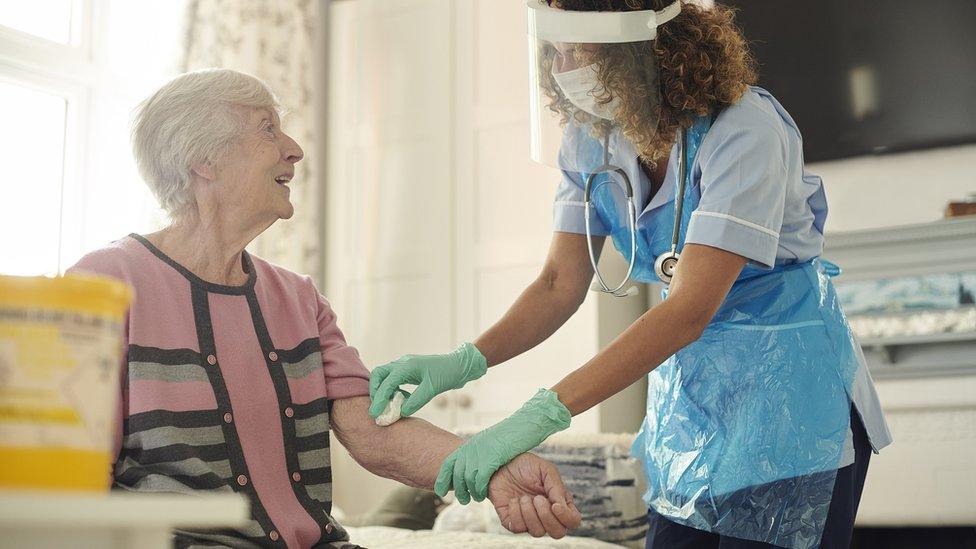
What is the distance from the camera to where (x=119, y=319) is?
638mm

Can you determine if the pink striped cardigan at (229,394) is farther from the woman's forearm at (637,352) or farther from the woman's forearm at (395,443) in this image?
the woman's forearm at (637,352)

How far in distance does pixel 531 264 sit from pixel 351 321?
789 millimetres

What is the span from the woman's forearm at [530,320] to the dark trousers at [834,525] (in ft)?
1.22

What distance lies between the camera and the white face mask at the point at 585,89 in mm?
1589

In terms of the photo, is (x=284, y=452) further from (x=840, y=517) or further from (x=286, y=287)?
(x=840, y=517)

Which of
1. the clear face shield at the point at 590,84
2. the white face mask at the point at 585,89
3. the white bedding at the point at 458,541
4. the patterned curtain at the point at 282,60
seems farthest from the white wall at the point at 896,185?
the white face mask at the point at 585,89

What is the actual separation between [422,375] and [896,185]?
2.24m

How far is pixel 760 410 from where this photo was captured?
1.51 metres

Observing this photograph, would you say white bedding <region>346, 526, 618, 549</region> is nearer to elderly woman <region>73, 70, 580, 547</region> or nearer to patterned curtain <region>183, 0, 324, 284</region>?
elderly woman <region>73, 70, 580, 547</region>

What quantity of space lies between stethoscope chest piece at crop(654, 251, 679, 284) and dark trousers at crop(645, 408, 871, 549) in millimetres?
337

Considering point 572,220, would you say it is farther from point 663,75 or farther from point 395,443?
point 395,443

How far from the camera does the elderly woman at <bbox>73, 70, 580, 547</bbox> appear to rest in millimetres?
1420

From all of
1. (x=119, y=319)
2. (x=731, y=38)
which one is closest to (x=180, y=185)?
(x=731, y=38)

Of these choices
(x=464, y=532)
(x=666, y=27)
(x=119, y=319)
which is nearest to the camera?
(x=119, y=319)
